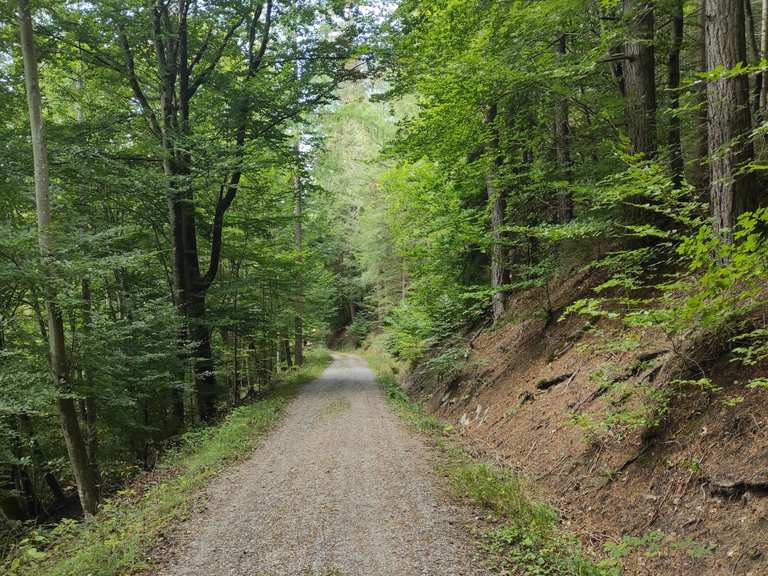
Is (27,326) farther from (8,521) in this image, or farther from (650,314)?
(650,314)

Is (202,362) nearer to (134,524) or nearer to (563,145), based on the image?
(134,524)

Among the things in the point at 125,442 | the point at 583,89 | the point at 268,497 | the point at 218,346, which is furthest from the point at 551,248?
the point at 218,346

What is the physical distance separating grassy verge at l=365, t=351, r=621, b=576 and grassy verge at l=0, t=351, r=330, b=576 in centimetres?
360

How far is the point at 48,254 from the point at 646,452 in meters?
9.11

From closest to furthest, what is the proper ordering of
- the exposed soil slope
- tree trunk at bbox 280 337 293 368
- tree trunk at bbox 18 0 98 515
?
the exposed soil slope → tree trunk at bbox 18 0 98 515 → tree trunk at bbox 280 337 293 368

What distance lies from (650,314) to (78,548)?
22.6ft

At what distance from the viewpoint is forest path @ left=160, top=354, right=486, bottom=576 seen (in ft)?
14.2

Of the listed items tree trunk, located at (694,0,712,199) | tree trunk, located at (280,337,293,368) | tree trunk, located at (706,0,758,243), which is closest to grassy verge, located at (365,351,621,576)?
tree trunk, located at (706,0,758,243)

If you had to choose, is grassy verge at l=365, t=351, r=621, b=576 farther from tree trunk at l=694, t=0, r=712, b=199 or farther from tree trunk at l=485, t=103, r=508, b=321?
tree trunk at l=694, t=0, r=712, b=199

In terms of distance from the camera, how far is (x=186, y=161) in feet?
42.4

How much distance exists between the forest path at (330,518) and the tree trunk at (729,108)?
473 cm

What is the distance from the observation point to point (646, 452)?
477cm

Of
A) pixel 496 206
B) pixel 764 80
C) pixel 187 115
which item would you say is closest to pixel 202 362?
pixel 187 115

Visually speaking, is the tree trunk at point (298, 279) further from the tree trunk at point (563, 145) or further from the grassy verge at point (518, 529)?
the grassy verge at point (518, 529)
